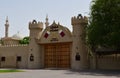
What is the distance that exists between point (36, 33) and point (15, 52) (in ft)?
14.9

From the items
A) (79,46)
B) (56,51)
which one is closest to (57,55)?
(56,51)

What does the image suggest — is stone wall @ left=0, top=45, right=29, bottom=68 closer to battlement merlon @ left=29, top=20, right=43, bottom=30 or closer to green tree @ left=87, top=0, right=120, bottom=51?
battlement merlon @ left=29, top=20, right=43, bottom=30

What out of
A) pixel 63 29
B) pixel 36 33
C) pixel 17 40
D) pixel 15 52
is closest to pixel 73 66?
pixel 63 29

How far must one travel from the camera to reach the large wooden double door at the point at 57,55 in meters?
34.5

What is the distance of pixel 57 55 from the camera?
35.1 m

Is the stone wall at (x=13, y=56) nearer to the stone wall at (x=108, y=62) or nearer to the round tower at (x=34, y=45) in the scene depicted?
the round tower at (x=34, y=45)

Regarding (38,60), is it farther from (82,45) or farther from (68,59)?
(82,45)

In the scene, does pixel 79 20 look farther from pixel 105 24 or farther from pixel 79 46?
pixel 105 24

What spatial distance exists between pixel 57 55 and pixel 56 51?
0.51 m

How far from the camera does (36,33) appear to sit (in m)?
36.2

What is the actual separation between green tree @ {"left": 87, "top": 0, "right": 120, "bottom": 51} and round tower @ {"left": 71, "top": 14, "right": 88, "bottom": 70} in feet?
8.62

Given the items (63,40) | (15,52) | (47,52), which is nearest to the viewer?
(63,40)

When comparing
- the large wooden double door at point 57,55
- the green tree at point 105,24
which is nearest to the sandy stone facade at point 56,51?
the large wooden double door at point 57,55

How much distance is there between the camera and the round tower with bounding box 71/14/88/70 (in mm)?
32562
